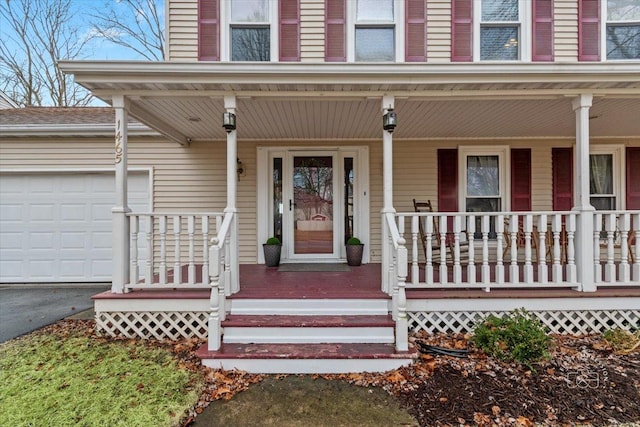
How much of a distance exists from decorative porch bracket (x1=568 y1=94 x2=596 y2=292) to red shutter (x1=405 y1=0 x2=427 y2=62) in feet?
7.53

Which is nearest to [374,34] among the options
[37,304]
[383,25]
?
[383,25]

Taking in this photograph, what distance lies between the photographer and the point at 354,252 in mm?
5387

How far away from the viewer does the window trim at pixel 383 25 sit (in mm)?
5145

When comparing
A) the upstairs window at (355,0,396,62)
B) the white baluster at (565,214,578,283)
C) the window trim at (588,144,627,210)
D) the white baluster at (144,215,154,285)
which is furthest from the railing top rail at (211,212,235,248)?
the window trim at (588,144,627,210)

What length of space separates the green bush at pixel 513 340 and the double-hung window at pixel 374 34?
3.94 meters

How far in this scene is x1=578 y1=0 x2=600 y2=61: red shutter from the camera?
521 cm

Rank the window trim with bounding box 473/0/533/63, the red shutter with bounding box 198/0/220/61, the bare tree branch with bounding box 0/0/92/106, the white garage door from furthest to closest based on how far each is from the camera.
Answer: the bare tree branch with bounding box 0/0/92/106 < the white garage door < the window trim with bounding box 473/0/533/63 < the red shutter with bounding box 198/0/220/61

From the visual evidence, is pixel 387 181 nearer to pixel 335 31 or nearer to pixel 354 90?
pixel 354 90

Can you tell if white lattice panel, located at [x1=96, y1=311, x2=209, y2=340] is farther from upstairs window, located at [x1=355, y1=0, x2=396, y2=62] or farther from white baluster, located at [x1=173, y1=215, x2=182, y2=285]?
upstairs window, located at [x1=355, y1=0, x2=396, y2=62]

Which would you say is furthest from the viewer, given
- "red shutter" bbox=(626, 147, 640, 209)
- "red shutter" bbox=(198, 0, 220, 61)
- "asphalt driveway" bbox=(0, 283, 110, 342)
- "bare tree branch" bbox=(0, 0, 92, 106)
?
"bare tree branch" bbox=(0, 0, 92, 106)

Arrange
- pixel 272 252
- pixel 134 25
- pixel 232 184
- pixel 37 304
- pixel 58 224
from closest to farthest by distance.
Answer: pixel 232 184, pixel 37 304, pixel 272 252, pixel 58 224, pixel 134 25

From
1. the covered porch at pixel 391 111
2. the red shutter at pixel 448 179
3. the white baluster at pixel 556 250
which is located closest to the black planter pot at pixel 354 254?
the covered porch at pixel 391 111

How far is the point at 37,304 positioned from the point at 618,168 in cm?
929

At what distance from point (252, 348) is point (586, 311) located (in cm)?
347
